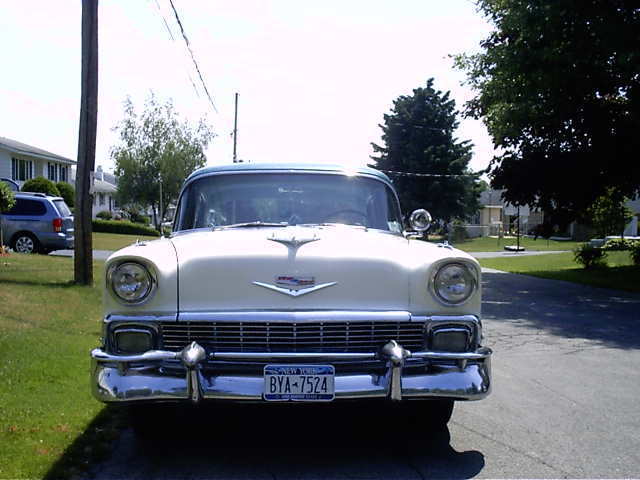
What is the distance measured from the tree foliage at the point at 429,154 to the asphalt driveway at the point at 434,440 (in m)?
42.0

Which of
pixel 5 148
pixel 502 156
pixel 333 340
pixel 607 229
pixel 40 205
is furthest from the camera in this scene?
pixel 5 148

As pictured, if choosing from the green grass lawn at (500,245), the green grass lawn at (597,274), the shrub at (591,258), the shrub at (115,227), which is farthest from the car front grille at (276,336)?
the green grass lawn at (500,245)

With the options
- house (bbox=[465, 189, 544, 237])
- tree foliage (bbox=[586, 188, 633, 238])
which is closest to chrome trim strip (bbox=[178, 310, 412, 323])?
tree foliage (bbox=[586, 188, 633, 238])

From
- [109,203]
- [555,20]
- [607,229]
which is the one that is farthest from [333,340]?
[109,203]

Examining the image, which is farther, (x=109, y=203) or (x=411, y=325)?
(x=109, y=203)

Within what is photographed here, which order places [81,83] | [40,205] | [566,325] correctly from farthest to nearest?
Result: 1. [40,205]
2. [81,83]
3. [566,325]

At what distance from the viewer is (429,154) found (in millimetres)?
48281

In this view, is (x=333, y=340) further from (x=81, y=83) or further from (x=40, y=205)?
(x=40, y=205)

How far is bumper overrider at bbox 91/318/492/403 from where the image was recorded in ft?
12.7

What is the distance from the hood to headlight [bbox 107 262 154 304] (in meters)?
0.19

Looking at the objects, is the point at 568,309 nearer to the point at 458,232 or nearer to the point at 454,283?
the point at 454,283

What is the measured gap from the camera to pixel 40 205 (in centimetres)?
1903

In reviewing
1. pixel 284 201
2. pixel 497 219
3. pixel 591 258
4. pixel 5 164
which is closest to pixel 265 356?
pixel 284 201

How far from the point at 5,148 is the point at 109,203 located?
3004 cm
